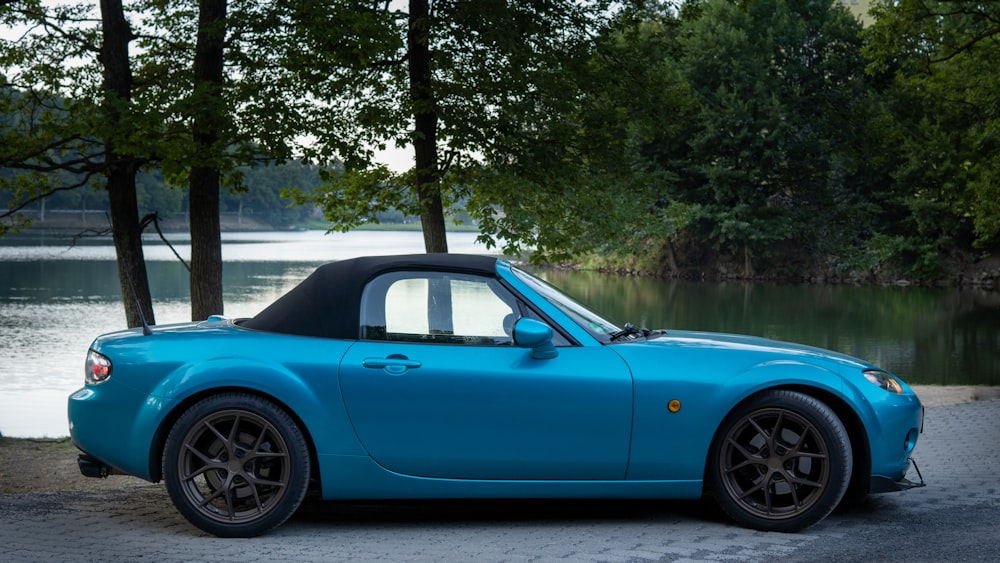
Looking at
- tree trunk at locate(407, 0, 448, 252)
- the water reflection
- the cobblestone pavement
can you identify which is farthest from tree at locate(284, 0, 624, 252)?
the cobblestone pavement

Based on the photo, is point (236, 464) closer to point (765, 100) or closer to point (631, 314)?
point (631, 314)

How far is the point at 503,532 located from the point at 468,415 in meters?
0.66

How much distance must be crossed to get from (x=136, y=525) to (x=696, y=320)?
30108 millimetres

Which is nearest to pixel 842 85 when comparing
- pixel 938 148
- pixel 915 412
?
pixel 938 148

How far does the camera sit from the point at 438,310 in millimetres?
5949

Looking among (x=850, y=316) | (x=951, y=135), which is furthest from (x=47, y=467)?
(x=951, y=135)

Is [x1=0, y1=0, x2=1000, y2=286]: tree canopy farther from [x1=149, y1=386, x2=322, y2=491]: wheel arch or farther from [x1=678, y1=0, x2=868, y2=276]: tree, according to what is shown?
[x1=678, y1=0, x2=868, y2=276]: tree

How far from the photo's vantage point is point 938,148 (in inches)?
1978

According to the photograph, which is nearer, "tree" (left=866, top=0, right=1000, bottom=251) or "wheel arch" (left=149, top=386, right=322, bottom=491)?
"wheel arch" (left=149, top=386, right=322, bottom=491)

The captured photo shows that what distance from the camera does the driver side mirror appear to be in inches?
220

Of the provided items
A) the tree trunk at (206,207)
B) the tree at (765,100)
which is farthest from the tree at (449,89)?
the tree at (765,100)

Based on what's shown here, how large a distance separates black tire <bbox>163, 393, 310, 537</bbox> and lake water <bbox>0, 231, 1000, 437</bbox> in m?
10.0

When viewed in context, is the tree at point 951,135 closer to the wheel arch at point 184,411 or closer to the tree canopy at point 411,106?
the tree canopy at point 411,106

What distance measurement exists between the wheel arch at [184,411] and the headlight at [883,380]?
2.96m
